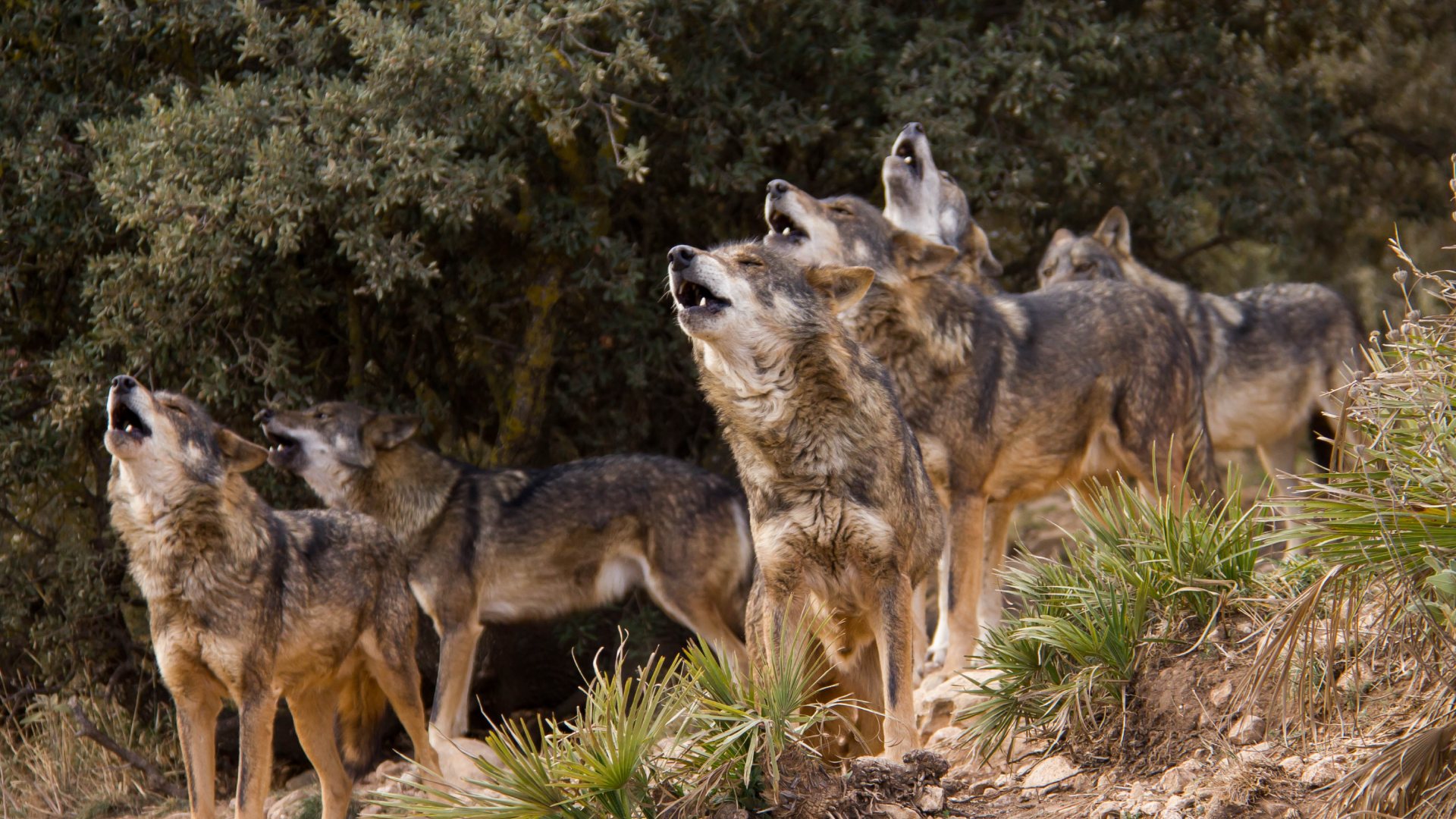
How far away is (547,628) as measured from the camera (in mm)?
10312

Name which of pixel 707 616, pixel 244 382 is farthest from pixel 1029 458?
pixel 244 382

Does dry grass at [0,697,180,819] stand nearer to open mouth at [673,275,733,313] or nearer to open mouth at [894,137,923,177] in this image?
open mouth at [673,275,733,313]

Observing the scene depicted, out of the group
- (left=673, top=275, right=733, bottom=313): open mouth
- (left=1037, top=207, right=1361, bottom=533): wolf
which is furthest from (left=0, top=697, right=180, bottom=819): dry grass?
(left=1037, top=207, right=1361, bottom=533): wolf

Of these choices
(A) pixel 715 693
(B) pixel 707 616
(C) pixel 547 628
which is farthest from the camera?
(C) pixel 547 628

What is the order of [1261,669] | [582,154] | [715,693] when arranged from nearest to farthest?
[1261,669] < [715,693] < [582,154]

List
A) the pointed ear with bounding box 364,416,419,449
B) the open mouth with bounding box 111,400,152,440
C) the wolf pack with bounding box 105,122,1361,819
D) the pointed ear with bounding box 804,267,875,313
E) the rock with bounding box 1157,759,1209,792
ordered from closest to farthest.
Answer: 1. the rock with bounding box 1157,759,1209,792
2. the wolf pack with bounding box 105,122,1361,819
3. the pointed ear with bounding box 804,267,875,313
4. the open mouth with bounding box 111,400,152,440
5. the pointed ear with bounding box 364,416,419,449

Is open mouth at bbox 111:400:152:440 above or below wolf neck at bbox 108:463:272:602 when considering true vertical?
above

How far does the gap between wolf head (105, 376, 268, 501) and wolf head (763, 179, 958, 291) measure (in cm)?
285

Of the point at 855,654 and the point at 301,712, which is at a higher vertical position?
the point at 855,654

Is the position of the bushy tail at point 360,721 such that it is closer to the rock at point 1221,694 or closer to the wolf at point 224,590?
the wolf at point 224,590

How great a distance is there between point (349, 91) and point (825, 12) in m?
3.11

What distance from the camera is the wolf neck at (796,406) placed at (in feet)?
17.6

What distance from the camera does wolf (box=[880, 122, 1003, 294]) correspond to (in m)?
8.48

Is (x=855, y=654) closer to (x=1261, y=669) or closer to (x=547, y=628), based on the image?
(x=1261, y=669)
